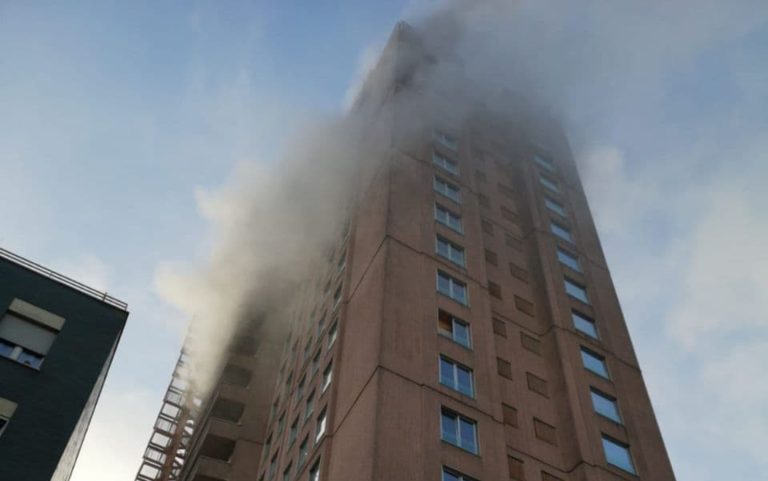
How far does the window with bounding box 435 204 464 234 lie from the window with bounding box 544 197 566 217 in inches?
346

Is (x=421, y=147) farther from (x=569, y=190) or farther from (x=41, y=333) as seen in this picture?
(x=41, y=333)

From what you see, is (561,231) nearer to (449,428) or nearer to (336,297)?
(336,297)

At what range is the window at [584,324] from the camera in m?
31.5

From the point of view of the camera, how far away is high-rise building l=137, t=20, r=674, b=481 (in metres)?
22.4

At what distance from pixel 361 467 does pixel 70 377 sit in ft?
25.7

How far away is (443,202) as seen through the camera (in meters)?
33.2

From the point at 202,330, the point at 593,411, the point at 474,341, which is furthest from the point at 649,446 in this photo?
the point at 202,330

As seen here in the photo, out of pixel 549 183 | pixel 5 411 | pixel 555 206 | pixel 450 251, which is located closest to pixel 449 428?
pixel 450 251

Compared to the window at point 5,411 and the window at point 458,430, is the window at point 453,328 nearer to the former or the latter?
the window at point 458,430

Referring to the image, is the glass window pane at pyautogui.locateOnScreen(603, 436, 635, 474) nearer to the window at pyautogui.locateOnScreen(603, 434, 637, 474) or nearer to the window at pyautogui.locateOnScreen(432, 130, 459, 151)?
the window at pyautogui.locateOnScreen(603, 434, 637, 474)

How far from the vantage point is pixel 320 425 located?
2573 cm

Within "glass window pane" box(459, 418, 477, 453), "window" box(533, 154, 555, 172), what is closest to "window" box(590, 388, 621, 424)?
"glass window pane" box(459, 418, 477, 453)

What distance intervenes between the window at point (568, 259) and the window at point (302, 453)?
613 inches

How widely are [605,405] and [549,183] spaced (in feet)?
57.4
